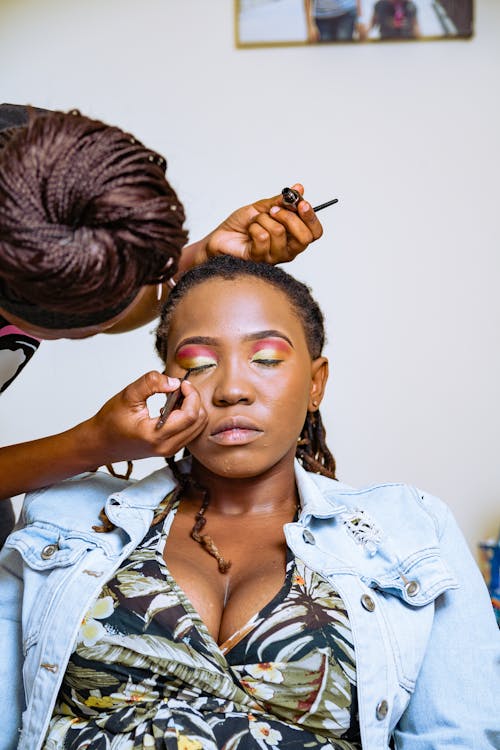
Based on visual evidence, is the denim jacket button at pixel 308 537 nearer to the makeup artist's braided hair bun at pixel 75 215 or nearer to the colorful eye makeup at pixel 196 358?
the colorful eye makeup at pixel 196 358

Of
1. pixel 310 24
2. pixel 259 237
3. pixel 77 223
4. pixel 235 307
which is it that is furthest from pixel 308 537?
pixel 310 24

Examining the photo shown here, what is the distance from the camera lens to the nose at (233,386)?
50.4 inches

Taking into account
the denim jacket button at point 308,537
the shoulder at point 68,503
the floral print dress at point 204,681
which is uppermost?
the shoulder at point 68,503

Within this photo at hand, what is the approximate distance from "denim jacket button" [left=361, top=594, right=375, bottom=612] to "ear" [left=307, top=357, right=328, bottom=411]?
380 millimetres

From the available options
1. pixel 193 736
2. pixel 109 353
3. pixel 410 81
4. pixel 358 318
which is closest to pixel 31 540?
pixel 193 736

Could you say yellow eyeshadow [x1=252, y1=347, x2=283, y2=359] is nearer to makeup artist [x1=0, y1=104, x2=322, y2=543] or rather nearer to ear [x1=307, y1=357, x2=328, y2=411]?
ear [x1=307, y1=357, x2=328, y2=411]

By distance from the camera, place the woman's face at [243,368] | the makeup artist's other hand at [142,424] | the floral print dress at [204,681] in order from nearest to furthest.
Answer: the floral print dress at [204,681], the makeup artist's other hand at [142,424], the woman's face at [243,368]

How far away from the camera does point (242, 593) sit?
1.21 meters

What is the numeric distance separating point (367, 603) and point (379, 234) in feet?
4.90

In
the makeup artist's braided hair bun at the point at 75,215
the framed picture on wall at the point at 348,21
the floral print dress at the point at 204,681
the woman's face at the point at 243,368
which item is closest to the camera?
the makeup artist's braided hair bun at the point at 75,215

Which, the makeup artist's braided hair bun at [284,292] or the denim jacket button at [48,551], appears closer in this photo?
the denim jacket button at [48,551]

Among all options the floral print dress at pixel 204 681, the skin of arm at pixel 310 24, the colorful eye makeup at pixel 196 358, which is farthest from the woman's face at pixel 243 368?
the skin of arm at pixel 310 24

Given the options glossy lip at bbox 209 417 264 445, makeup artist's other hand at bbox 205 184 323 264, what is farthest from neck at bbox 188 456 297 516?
makeup artist's other hand at bbox 205 184 323 264

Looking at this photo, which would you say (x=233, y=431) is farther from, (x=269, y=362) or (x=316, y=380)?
(x=316, y=380)
